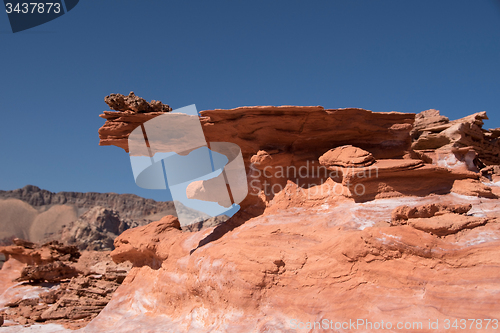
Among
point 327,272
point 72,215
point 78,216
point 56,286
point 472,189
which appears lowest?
point 72,215

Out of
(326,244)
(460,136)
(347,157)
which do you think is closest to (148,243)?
(326,244)

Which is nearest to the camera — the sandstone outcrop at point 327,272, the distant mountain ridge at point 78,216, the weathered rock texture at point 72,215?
the sandstone outcrop at point 327,272

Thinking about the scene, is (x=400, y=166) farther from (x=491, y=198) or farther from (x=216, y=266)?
(x=216, y=266)

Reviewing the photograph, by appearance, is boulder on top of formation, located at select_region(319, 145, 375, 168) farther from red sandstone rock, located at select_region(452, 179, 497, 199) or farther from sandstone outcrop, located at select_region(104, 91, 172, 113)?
sandstone outcrop, located at select_region(104, 91, 172, 113)

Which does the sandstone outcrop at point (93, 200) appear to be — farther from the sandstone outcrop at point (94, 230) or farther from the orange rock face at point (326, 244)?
the orange rock face at point (326, 244)

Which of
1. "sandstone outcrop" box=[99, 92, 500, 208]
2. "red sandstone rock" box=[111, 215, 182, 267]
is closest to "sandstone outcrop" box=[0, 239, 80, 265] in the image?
"red sandstone rock" box=[111, 215, 182, 267]

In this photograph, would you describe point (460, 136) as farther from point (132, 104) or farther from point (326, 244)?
point (132, 104)

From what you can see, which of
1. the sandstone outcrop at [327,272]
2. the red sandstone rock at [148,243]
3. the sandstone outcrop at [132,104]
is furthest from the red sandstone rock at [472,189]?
the red sandstone rock at [148,243]

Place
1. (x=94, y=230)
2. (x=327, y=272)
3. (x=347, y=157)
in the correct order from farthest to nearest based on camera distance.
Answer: (x=94, y=230)
(x=347, y=157)
(x=327, y=272)

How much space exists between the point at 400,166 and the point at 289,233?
2.36 metres

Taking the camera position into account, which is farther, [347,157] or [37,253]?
[37,253]

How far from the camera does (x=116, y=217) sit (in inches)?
1089

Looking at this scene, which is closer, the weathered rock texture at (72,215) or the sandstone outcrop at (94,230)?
the sandstone outcrop at (94,230)

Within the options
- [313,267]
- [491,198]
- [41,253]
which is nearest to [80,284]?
[41,253]
